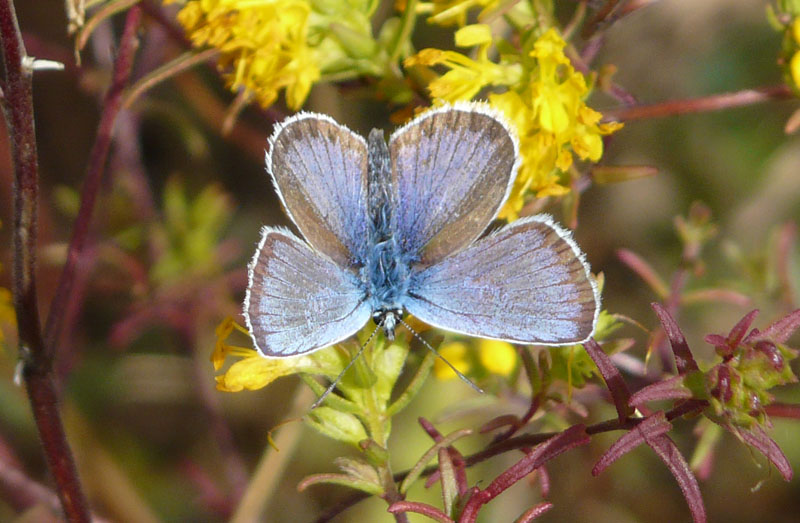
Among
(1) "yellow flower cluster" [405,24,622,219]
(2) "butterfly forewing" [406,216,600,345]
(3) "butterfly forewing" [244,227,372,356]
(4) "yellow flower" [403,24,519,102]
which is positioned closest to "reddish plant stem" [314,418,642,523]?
(2) "butterfly forewing" [406,216,600,345]

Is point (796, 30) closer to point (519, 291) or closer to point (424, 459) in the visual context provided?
point (519, 291)

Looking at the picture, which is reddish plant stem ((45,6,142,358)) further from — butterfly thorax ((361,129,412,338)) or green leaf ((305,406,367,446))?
green leaf ((305,406,367,446))

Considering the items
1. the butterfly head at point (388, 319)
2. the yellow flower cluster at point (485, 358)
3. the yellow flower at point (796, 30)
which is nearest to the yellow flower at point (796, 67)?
the yellow flower at point (796, 30)

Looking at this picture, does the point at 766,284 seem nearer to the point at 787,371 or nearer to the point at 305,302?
the point at 787,371

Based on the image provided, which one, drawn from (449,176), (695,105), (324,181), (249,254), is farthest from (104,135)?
(249,254)

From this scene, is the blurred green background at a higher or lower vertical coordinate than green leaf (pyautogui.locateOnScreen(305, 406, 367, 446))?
lower
